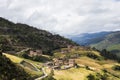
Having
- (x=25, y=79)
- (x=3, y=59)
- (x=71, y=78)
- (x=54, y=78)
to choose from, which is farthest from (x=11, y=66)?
(x=71, y=78)

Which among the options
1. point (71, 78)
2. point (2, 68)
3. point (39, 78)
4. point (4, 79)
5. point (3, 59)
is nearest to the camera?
point (4, 79)

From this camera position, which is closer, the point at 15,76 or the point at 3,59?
the point at 15,76

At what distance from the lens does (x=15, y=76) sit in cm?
15238

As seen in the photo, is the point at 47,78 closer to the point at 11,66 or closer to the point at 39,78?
the point at 39,78

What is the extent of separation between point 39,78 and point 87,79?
35.2 m

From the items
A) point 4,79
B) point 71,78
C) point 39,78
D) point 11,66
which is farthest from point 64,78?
point 4,79

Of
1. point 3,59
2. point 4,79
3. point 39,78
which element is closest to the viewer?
point 4,79

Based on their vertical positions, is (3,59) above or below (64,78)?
above

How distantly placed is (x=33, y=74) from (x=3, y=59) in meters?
28.2

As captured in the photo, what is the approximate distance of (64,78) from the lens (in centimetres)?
19088

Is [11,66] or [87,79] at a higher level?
[11,66]

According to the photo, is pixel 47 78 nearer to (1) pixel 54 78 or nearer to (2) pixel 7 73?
(1) pixel 54 78

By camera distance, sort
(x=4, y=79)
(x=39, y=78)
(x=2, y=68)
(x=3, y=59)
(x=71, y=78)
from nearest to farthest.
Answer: (x=4, y=79), (x=2, y=68), (x=3, y=59), (x=39, y=78), (x=71, y=78)

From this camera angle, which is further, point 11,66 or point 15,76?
point 11,66
